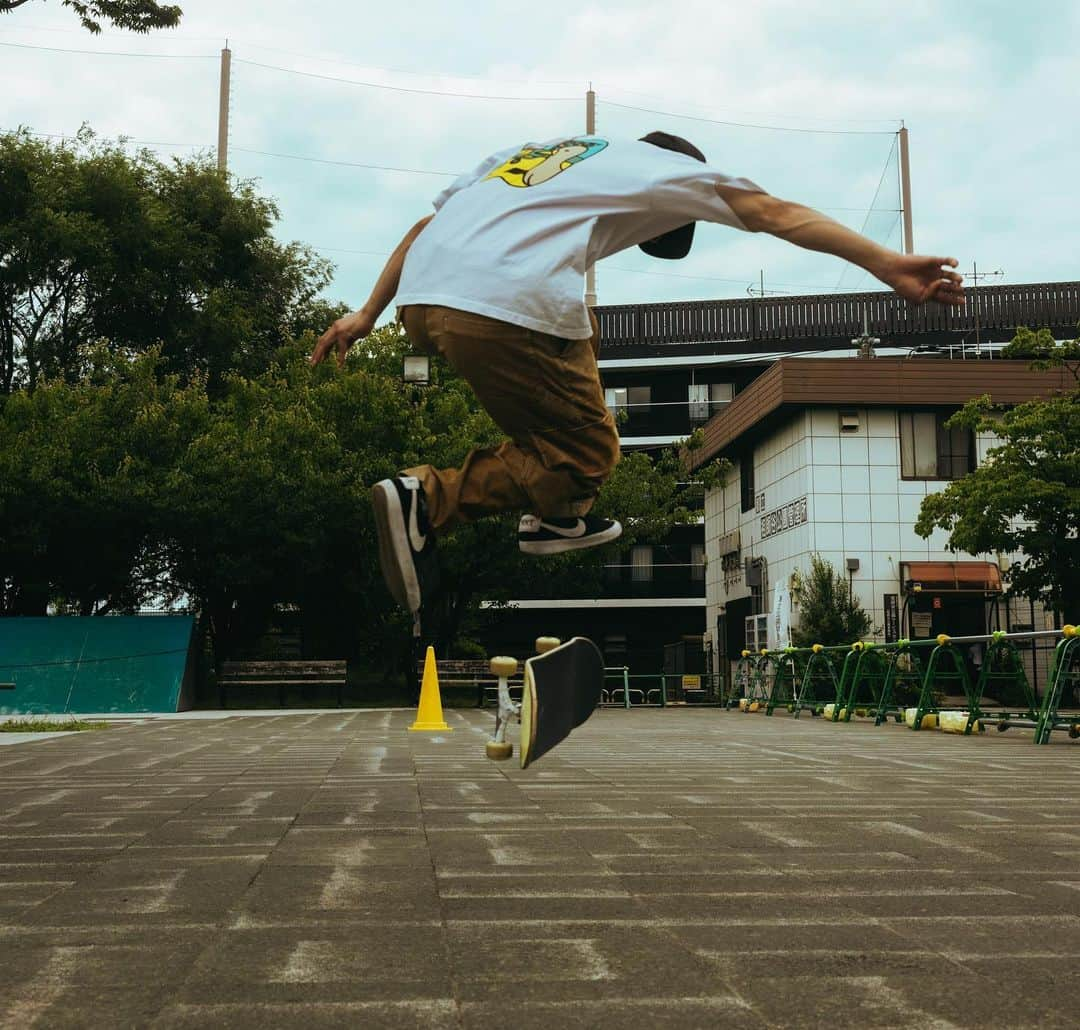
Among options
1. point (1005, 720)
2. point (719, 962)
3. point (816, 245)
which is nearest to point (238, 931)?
point (719, 962)

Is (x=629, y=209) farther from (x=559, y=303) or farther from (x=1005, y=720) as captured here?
(x=1005, y=720)

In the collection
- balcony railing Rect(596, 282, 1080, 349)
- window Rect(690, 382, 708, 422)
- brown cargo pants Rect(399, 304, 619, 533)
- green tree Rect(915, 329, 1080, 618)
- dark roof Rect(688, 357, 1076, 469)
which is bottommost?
brown cargo pants Rect(399, 304, 619, 533)

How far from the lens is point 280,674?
24328 millimetres

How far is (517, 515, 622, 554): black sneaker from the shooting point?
11.9ft

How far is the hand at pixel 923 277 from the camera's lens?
3248 mm

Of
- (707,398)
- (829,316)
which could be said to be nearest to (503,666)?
(829,316)

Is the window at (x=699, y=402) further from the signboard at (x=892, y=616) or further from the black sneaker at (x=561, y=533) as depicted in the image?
the black sneaker at (x=561, y=533)

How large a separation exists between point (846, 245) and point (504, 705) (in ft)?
6.09

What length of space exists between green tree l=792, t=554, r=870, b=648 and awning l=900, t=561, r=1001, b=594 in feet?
4.66

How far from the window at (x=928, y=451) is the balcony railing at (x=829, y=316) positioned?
Answer: 866 cm

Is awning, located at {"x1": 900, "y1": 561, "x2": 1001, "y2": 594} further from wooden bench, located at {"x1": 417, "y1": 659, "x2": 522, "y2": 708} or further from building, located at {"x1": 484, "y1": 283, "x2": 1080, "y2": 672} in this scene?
wooden bench, located at {"x1": 417, "y1": 659, "x2": 522, "y2": 708}

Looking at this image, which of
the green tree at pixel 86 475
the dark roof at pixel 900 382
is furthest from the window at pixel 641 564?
the green tree at pixel 86 475

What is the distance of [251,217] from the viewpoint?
1257 inches

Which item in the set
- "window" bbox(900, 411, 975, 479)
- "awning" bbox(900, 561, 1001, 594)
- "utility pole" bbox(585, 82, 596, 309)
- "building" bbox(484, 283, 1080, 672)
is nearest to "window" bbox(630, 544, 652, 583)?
"building" bbox(484, 283, 1080, 672)
